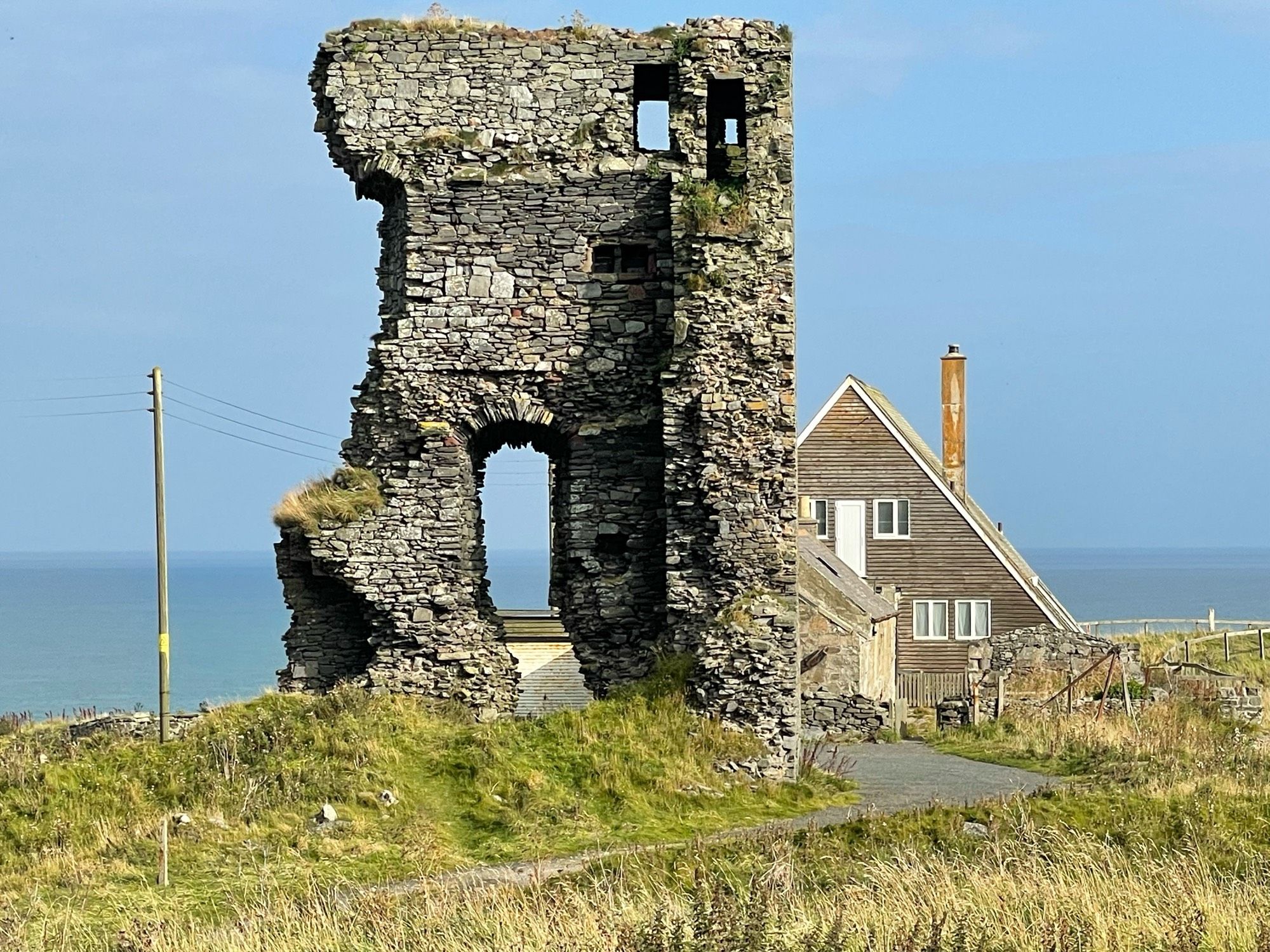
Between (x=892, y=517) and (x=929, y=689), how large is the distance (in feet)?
23.7

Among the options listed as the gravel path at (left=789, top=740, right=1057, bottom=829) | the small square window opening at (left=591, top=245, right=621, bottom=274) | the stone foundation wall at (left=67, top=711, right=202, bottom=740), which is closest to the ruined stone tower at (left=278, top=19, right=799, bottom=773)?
the small square window opening at (left=591, top=245, right=621, bottom=274)

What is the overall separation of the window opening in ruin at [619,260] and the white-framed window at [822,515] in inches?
813

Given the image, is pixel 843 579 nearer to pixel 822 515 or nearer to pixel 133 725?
pixel 822 515

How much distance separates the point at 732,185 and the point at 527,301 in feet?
8.87

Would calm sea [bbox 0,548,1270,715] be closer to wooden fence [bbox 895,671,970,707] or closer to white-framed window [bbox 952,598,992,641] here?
wooden fence [bbox 895,671,970,707]

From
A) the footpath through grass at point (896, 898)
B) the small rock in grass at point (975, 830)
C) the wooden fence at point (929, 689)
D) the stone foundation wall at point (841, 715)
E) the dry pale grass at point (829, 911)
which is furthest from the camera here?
the wooden fence at point (929, 689)

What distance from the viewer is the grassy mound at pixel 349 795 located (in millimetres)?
16141

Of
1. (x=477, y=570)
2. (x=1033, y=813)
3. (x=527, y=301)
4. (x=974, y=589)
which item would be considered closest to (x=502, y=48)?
(x=527, y=301)

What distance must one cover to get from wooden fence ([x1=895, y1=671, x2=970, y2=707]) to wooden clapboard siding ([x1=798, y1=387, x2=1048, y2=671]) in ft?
16.5

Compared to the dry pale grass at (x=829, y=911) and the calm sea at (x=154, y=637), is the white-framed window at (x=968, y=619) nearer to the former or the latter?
the calm sea at (x=154, y=637)

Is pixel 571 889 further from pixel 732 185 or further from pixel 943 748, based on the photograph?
pixel 943 748

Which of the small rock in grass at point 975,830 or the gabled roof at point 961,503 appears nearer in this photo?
the small rock in grass at point 975,830

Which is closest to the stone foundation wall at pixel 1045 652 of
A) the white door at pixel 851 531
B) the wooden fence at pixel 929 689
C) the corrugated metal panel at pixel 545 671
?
the wooden fence at pixel 929 689

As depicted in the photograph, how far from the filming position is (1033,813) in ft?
55.8
